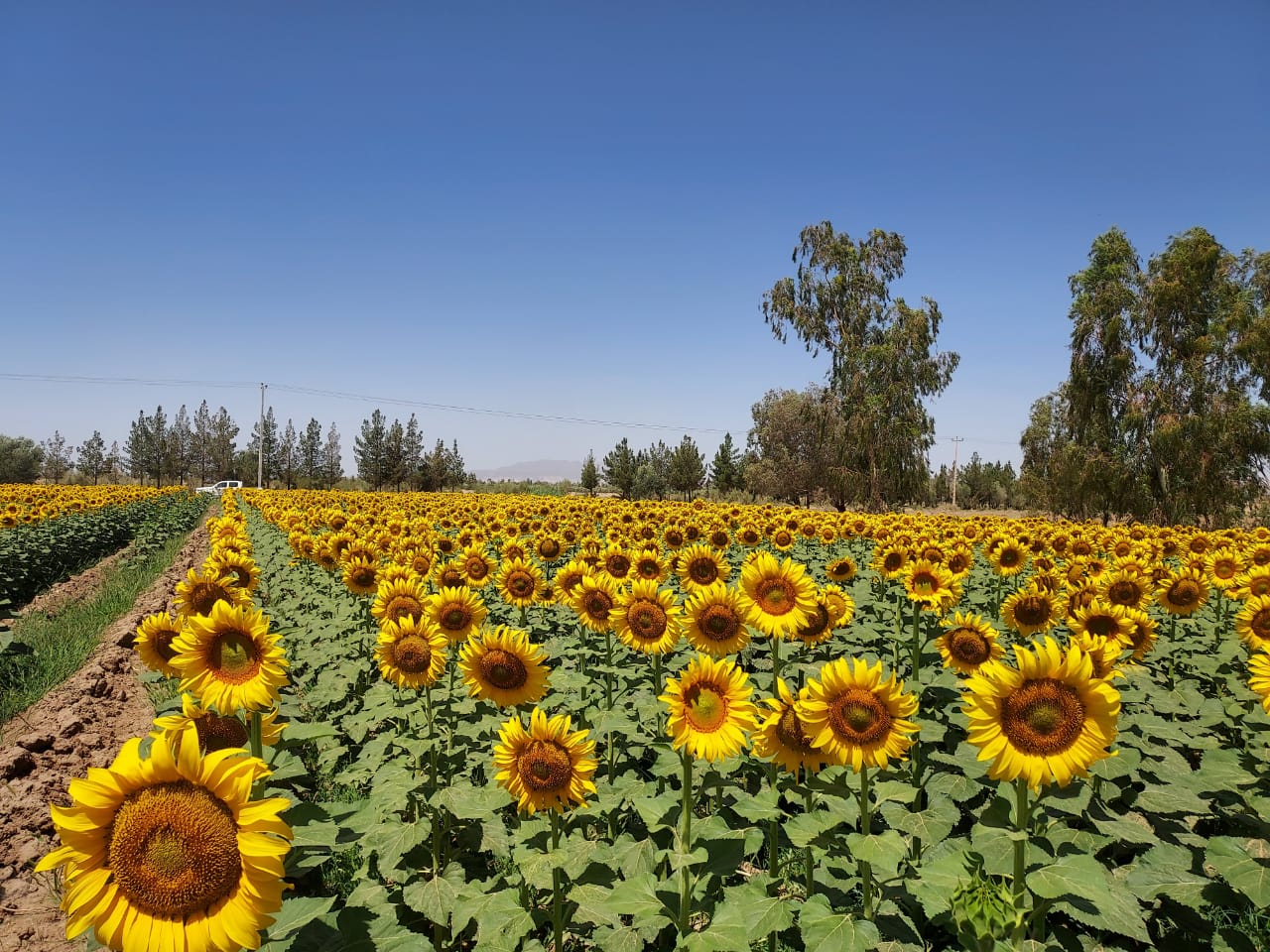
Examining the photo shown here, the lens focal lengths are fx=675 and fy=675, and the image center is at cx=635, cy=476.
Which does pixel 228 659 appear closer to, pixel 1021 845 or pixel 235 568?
pixel 1021 845

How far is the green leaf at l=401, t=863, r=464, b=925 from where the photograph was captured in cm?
294

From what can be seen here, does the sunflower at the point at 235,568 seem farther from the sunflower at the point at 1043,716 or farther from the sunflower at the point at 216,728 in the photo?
the sunflower at the point at 1043,716

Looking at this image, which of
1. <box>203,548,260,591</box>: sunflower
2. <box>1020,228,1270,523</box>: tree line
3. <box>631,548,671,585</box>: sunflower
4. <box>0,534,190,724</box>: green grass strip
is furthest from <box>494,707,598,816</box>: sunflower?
<box>1020,228,1270,523</box>: tree line

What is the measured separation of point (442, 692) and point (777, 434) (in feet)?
196

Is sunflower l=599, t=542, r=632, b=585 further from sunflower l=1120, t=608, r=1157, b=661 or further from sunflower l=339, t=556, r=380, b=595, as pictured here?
sunflower l=1120, t=608, r=1157, b=661

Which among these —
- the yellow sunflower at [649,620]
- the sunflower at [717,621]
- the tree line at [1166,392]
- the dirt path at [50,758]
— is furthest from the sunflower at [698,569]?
the tree line at [1166,392]

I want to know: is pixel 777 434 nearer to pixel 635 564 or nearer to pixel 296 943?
pixel 635 564

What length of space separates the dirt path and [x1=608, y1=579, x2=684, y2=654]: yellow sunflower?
10.9ft

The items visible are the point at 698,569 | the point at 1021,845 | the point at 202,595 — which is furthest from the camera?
the point at 698,569

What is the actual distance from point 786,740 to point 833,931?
2.18 ft

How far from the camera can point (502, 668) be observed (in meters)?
3.47

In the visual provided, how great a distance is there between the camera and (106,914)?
1.57 m

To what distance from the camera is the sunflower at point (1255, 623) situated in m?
4.68

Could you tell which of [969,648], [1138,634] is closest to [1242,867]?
[969,648]
